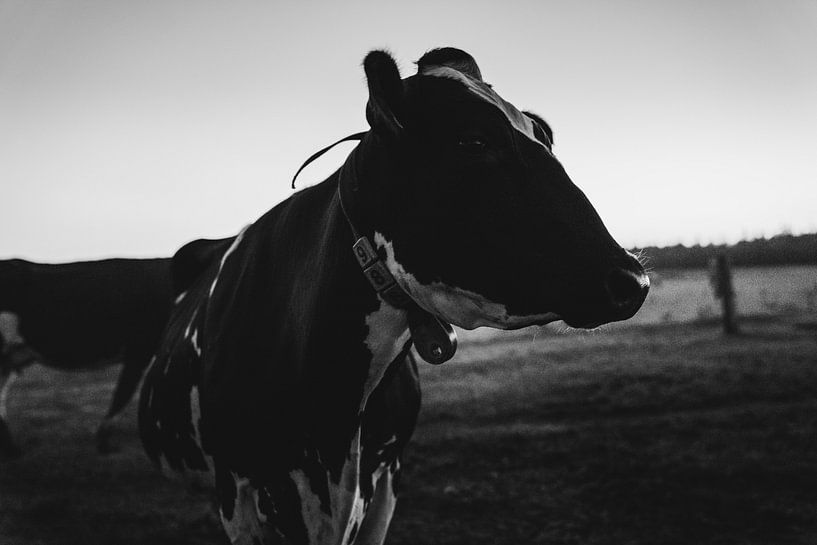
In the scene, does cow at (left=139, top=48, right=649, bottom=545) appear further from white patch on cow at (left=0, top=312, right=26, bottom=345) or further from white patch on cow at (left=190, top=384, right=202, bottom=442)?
white patch on cow at (left=0, top=312, right=26, bottom=345)

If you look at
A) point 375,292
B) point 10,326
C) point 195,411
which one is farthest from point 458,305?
point 10,326

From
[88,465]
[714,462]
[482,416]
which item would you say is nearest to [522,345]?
[482,416]

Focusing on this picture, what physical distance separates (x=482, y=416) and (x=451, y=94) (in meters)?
5.42

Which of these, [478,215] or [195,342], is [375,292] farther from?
[195,342]

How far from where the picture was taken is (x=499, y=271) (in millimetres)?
1149

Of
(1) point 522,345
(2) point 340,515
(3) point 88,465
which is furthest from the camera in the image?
(1) point 522,345

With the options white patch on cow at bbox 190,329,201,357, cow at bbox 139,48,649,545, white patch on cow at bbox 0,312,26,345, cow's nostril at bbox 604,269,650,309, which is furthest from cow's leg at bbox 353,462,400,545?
white patch on cow at bbox 0,312,26,345

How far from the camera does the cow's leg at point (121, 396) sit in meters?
6.05

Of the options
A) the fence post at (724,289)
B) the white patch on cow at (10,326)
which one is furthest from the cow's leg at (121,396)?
the fence post at (724,289)

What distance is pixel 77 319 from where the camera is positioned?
648 centimetres

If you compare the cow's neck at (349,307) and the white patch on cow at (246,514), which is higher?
the cow's neck at (349,307)

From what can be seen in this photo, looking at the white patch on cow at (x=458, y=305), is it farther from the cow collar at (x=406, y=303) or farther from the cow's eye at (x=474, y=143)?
the cow's eye at (x=474, y=143)

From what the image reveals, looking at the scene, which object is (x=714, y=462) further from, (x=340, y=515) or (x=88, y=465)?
(x=88, y=465)

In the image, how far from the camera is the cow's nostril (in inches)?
41.2
